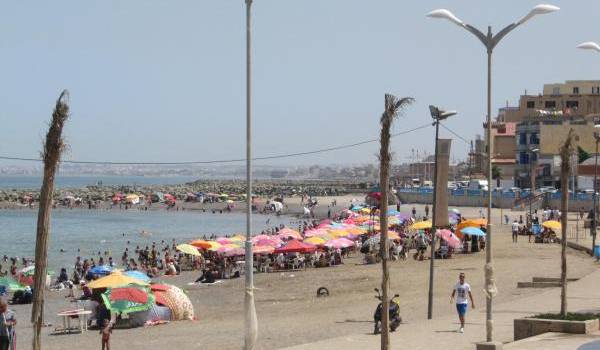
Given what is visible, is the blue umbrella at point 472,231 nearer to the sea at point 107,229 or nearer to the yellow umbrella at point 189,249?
the yellow umbrella at point 189,249

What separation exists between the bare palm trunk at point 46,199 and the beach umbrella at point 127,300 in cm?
1220

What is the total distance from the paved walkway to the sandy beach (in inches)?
56.8

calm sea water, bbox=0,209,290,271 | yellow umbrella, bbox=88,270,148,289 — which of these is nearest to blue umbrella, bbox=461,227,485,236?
yellow umbrella, bbox=88,270,148,289

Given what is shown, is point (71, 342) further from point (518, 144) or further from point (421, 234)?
point (518, 144)

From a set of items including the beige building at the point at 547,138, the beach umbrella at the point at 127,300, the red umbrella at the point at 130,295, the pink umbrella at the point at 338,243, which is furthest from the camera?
the beige building at the point at 547,138

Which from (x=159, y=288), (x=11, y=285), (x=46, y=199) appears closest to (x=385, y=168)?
(x=46, y=199)

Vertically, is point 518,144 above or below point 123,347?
above

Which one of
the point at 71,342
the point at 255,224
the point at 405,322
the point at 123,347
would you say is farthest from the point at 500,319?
the point at 255,224

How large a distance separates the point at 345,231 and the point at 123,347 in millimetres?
24717

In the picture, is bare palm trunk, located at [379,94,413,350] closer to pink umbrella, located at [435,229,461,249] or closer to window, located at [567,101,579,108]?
pink umbrella, located at [435,229,461,249]

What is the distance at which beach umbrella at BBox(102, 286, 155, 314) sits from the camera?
24562 mm

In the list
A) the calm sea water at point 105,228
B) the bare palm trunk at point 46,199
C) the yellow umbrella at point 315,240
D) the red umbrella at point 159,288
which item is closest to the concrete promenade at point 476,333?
the bare palm trunk at point 46,199

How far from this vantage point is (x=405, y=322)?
2209 cm

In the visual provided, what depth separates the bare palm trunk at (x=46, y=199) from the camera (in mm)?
12141
